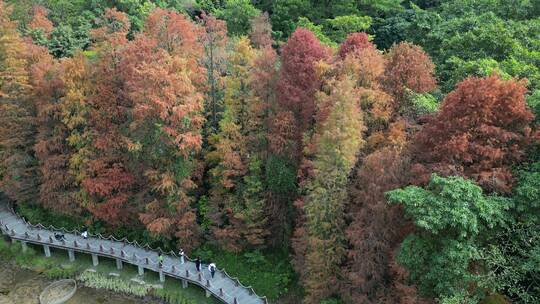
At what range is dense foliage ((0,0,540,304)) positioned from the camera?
21.0m

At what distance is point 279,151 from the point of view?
31.0 m

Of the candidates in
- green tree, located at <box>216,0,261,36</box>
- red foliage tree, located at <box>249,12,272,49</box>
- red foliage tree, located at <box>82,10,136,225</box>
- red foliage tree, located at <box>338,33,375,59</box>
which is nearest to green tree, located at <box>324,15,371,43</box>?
red foliage tree, located at <box>249,12,272,49</box>

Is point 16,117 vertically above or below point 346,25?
below

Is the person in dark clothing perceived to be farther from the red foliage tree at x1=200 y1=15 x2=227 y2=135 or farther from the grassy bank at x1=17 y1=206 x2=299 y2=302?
the red foliage tree at x1=200 y1=15 x2=227 y2=135

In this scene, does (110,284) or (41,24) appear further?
(41,24)

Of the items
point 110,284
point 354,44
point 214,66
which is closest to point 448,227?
point 354,44

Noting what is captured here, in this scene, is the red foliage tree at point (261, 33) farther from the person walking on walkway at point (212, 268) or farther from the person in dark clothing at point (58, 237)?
the person in dark clothing at point (58, 237)

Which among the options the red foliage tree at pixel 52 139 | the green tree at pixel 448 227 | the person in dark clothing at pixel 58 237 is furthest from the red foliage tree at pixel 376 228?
the person in dark clothing at pixel 58 237

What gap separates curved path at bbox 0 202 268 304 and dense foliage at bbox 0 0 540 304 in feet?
3.73

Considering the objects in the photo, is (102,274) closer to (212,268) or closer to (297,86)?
(212,268)

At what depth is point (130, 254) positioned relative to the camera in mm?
35594

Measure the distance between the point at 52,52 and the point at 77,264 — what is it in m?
20.7

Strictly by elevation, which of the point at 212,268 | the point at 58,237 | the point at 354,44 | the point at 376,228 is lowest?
the point at 58,237

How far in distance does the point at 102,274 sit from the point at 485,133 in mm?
27569
